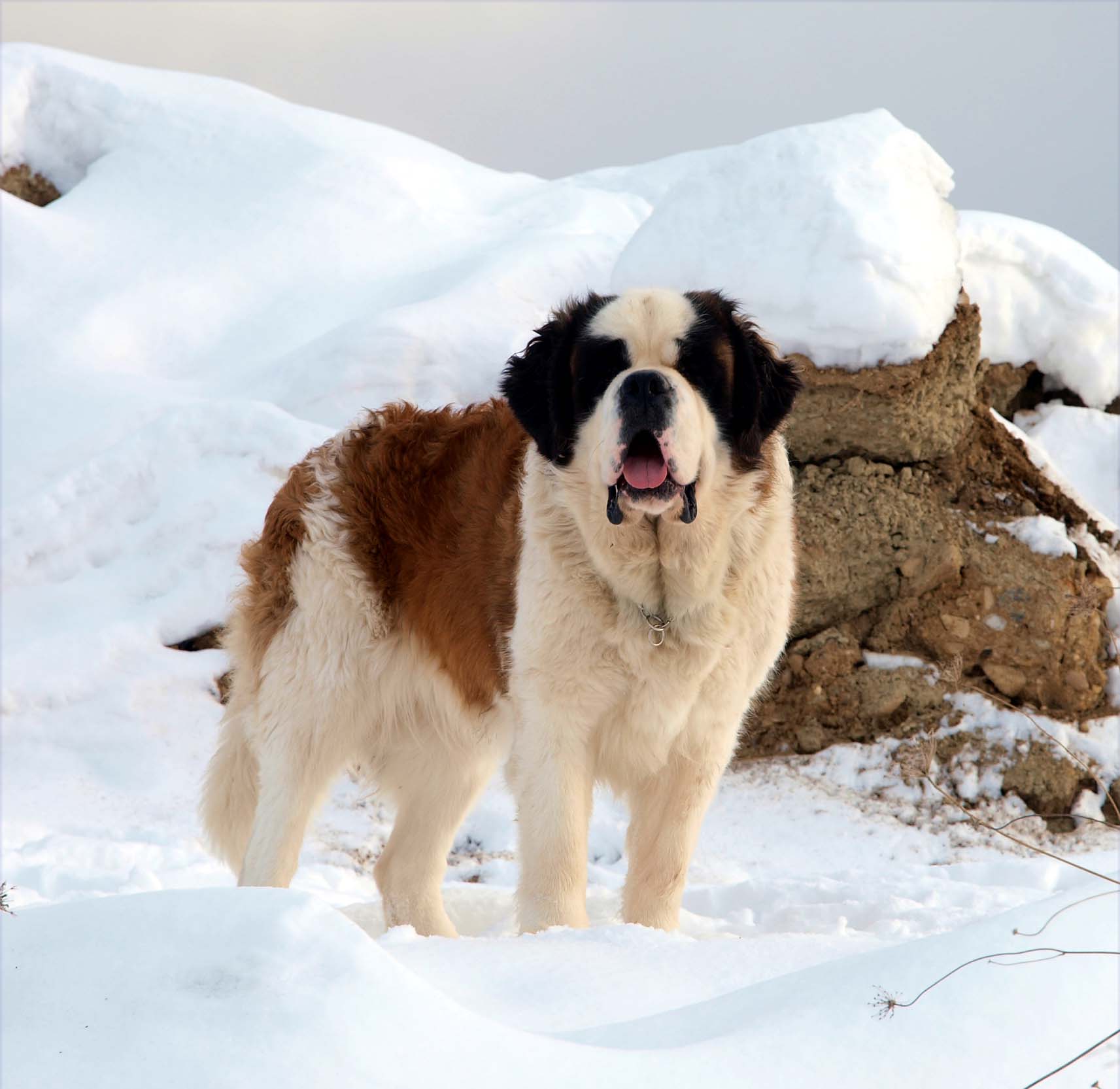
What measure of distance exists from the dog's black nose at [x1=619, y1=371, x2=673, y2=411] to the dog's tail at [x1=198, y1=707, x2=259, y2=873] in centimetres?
186

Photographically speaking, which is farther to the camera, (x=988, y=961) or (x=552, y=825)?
(x=552, y=825)

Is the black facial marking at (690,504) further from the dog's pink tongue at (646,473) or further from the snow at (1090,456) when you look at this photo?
the snow at (1090,456)

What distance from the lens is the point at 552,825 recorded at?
3.35 metres

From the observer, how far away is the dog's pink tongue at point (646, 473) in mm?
3148

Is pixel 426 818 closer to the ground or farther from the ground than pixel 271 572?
closer to the ground

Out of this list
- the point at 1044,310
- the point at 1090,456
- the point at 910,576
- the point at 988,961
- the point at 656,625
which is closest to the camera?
the point at 988,961

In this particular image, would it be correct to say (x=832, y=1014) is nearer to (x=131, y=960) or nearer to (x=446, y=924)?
(x=131, y=960)

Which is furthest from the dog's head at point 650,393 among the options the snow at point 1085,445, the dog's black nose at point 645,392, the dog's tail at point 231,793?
the snow at point 1085,445

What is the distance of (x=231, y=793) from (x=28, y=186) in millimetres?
10184

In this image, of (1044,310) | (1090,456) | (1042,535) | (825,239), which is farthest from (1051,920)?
(1044,310)

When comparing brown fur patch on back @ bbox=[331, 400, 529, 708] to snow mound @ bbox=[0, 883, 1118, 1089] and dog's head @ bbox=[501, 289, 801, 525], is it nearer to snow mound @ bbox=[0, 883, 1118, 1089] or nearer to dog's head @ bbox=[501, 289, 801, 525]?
dog's head @ bbox=[501, 289, 801, 525]

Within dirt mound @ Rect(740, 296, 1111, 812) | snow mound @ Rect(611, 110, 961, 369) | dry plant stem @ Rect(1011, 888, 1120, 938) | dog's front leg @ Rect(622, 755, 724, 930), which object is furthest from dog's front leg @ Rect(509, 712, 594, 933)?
snow mound @ Rect(611, 110, 961, 369)

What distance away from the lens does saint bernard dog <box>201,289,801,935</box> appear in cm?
332

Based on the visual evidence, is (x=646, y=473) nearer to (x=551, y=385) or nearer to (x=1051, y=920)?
(x=551, y=385)
